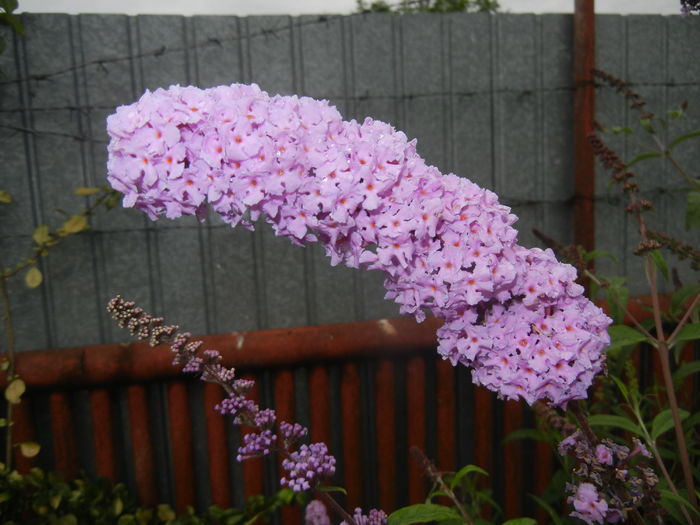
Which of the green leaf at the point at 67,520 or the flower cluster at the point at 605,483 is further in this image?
the green leaf at the point at 67,520

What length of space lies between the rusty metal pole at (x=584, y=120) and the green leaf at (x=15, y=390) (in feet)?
6.36

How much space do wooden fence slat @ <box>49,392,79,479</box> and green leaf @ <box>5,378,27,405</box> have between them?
0.17 metres

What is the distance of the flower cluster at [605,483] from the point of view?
665 mm

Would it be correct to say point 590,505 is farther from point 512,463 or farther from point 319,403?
point 512,463

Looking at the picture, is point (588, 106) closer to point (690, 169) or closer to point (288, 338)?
point (690, 169)

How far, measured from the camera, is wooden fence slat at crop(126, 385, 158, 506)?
1.83 m

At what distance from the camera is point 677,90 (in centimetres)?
229

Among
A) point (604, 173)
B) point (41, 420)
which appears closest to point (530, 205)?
point (604, 173)

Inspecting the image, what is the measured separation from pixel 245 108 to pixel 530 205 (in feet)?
5.70

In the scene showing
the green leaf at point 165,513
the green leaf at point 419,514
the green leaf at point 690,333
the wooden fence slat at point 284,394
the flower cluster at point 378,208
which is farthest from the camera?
the wooden fence slat at point 284,394

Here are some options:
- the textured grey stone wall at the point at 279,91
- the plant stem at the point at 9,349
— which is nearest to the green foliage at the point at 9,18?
the textured grey stone wall at the point at 279,91

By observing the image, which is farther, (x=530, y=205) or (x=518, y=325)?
(x=530, y=205)

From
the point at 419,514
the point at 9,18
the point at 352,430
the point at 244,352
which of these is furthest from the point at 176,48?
the point at 419,514

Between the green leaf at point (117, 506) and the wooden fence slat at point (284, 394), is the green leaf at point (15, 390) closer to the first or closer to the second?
the green leaf at point (117, 506)
